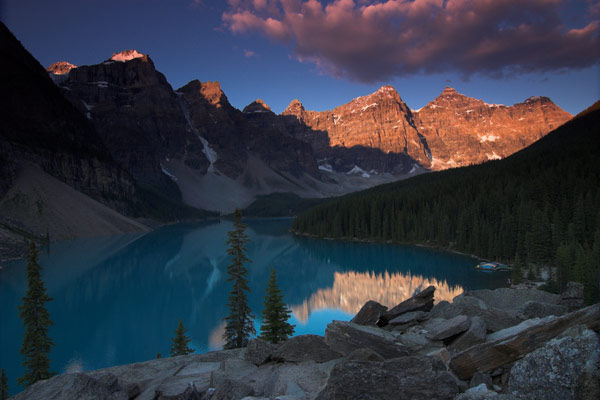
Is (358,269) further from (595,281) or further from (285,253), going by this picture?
(595,281)

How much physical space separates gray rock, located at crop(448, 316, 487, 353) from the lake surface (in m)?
20.3

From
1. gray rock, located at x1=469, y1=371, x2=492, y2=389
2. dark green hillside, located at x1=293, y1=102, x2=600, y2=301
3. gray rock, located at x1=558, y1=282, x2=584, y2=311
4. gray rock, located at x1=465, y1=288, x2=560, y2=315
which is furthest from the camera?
dark green hillside, located at x1=293, y1=102, x2=600, y2=301

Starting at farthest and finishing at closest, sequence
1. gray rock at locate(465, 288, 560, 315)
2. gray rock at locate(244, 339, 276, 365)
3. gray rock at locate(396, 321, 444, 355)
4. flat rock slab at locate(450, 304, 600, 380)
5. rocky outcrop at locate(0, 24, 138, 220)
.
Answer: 1. rocky outcrop at locate(0, 24, 138, 220)
2. gray rock at locate(465, 288, 560, 315)
3. gray rock at locate(244, 339, 276, 365)
4. gray rock at locate(396, 321, 444, 355)
5. flat rock slab at locate(450, 304, 600, 380)

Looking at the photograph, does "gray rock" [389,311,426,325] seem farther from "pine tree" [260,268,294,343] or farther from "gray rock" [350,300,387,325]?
"pine tree" [260,268,294,343]

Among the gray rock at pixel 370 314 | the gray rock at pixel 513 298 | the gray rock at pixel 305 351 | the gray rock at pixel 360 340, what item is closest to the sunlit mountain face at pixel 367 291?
the gray rock at pixel 513 298

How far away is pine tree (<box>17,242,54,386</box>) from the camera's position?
1759cm

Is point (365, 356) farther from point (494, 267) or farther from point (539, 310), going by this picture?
point (494, 267)

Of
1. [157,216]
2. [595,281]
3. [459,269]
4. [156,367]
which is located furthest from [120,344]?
[157,216]

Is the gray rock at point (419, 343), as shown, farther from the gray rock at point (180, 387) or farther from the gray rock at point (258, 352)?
the gray rock at point (180, 387)

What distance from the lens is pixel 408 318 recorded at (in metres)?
12.1

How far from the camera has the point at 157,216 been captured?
155625 mm

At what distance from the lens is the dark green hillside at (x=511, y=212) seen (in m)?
48.1

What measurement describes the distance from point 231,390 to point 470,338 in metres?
6.06

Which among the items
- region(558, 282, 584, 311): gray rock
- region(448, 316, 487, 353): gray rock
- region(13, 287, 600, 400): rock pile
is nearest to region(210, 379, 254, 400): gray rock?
region(13, 287, 600, 400): rock pile
